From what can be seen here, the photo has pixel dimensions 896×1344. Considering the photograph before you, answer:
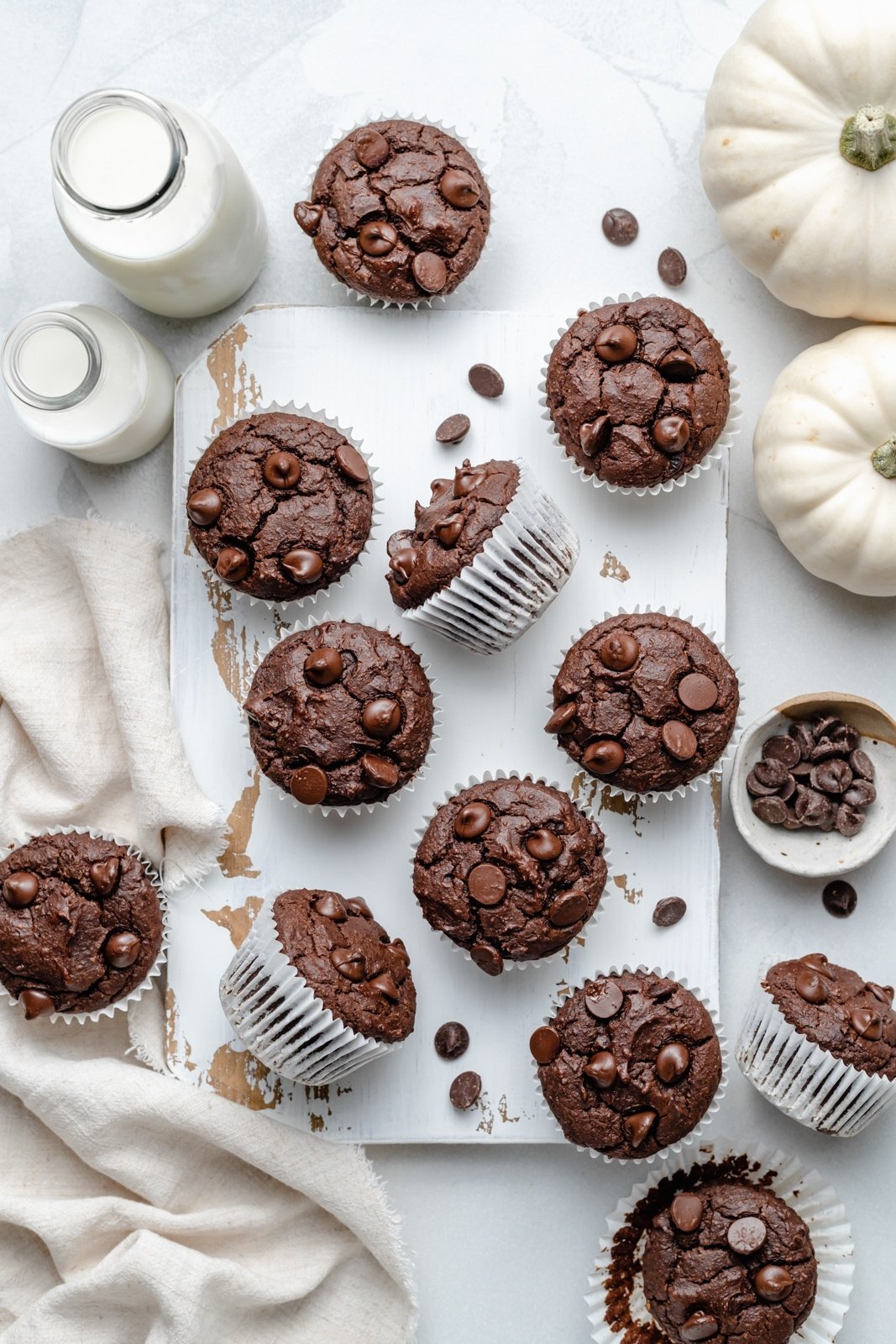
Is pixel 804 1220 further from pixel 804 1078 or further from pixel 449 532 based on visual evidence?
pixel 449 532

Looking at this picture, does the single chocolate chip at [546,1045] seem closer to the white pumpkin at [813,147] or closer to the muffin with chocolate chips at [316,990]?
the muffin with chocolate chips at [316,990]

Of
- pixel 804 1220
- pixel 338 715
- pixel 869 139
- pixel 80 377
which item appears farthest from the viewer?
pixel 804 1220

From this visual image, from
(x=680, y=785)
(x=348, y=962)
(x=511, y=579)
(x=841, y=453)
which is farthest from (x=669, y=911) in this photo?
(x=841, y=453)

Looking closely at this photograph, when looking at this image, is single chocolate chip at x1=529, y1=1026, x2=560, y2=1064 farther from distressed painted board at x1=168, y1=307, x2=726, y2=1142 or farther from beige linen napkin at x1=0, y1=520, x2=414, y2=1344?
beige linen napkin at x1=0, y1=520, x2=414, y2=1344

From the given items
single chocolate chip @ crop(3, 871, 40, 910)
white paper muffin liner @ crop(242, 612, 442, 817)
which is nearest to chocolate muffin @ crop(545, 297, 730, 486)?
white paper muffin liner @ crop(242, 612, 442, 817)

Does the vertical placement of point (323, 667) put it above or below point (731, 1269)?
above

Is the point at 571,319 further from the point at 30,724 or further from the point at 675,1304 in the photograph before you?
the point at 675,1304

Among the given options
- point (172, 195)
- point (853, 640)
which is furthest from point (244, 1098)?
point (172, 195)
